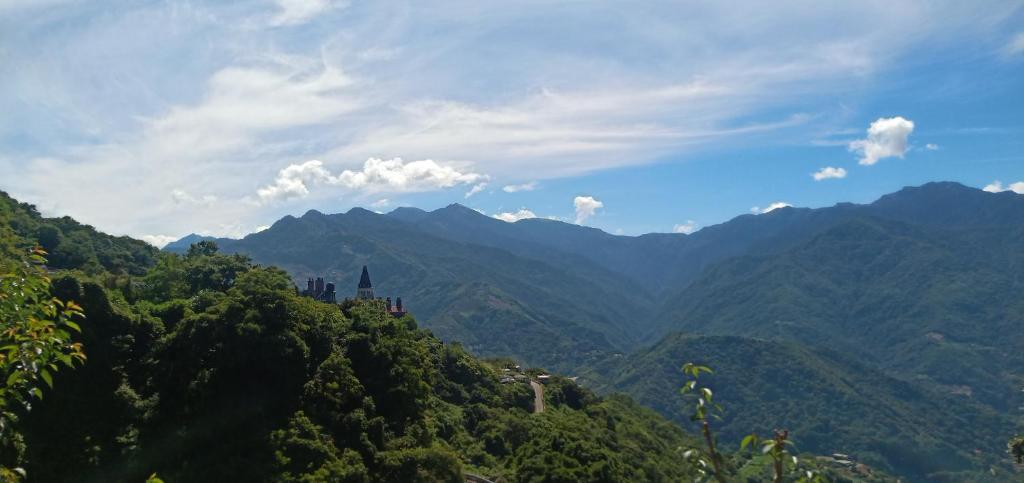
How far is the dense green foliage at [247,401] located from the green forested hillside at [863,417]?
122237 millimetres

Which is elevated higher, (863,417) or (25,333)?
(25,333)

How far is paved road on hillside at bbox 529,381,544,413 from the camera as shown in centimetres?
5921

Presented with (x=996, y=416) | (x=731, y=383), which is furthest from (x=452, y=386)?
(x=996, y=416)

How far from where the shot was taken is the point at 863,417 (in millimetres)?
168250

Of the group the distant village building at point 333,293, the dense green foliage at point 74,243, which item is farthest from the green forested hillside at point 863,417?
the dense green foliage at point 74,243

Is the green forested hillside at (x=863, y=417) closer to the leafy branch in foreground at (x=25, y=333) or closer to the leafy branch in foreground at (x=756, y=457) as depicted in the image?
the leafy branch in foreground at (x=756, y=457)

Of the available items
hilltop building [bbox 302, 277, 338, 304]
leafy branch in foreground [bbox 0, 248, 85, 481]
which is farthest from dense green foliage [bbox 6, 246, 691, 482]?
hilltop building [bbox 302, 277, 338, 304]

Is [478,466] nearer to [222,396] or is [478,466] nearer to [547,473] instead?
[547,473]

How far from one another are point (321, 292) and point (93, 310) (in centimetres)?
4362

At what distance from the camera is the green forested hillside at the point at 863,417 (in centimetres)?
14938

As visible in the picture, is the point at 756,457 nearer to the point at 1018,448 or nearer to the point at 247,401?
the point at 1018,448

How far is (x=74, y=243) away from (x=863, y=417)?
559ft

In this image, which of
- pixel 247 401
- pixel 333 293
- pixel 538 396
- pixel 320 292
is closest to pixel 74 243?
pixel 333 293

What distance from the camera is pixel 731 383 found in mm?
196875
